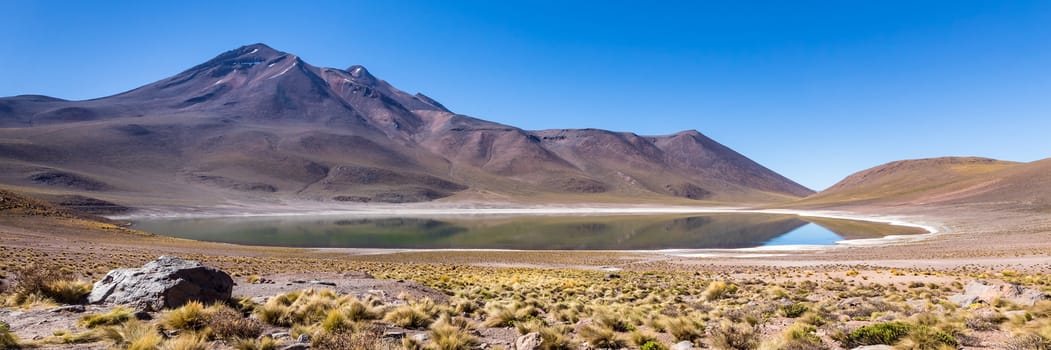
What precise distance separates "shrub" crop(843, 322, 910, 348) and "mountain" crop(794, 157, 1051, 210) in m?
75.6

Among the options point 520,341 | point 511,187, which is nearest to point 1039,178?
point 520,341

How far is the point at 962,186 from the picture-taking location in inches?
3656

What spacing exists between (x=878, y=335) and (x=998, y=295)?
6.36 meters

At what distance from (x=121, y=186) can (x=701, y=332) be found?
12974 centimetres

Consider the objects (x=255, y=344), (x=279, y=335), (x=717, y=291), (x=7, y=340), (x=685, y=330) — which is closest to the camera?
(x=7, y=340)

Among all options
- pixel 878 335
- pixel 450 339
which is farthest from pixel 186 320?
pixel 878 335

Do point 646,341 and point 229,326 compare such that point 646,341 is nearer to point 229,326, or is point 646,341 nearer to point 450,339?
point 450,339

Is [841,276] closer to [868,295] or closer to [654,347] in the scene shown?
[868,295]

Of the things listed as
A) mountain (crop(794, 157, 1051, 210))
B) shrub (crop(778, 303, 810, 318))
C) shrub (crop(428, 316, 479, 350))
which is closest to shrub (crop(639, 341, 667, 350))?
shrub (crop(428, 316, 479, 350))

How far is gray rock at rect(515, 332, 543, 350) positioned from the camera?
7.17 m

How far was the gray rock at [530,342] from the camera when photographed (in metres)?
7.17

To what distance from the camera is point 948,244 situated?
35594 mm

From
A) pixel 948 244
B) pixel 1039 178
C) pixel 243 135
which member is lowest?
pixel 948 244

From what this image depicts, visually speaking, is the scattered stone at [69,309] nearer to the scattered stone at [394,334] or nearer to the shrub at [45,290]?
the shrub at [45,290]
